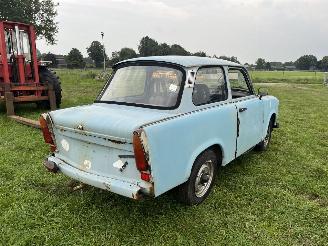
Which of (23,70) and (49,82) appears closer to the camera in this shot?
(23,70)

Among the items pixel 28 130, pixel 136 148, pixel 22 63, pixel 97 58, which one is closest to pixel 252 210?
pixel 136 148

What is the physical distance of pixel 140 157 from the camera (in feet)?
10.2

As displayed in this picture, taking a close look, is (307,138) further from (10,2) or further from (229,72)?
(10,2)

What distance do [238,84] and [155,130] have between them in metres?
2.48

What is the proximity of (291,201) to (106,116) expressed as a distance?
2.53 m

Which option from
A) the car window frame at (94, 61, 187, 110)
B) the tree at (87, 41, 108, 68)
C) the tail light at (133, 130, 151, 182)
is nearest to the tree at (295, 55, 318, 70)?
the tree at (87, 41, 108, 68)

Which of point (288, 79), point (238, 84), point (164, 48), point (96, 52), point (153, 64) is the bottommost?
point (288, 79)

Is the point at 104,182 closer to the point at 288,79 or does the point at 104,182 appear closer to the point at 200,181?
the point at 200,181

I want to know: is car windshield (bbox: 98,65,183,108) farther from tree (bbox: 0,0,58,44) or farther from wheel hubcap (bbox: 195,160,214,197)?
tree (bbox: 0,0,58,44)

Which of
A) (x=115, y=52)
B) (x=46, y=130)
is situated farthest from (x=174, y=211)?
(x=115, y=52)

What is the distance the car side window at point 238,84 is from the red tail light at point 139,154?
7.16ft

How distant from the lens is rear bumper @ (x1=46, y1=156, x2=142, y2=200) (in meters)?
3.19

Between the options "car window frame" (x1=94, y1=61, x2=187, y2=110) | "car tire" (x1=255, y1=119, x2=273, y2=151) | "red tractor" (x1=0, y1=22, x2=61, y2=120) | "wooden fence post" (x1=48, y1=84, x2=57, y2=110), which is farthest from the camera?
"wooden fence post" (x1=48, y1=84, x2=57, y2=110)

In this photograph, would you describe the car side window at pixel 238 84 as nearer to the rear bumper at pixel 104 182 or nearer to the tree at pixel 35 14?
the rear bumper at pixel 104 182
